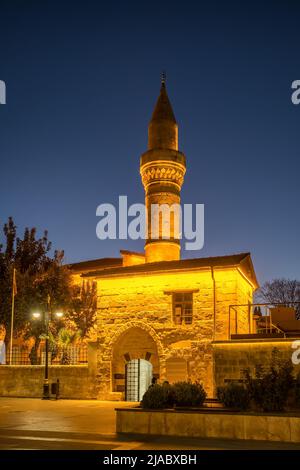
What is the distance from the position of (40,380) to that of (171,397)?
1623 cm

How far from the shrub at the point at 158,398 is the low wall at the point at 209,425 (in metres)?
0.45

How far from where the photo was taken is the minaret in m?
36.6

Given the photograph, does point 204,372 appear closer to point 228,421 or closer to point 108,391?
point 108,391

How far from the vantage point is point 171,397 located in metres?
13.4

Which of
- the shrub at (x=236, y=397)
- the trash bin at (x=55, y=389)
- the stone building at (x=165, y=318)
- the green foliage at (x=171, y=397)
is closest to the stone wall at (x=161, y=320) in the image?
the stone building at (x=165, y=318)

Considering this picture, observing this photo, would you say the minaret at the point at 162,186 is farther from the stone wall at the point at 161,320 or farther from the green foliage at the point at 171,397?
the green foliage at the point at 171,397

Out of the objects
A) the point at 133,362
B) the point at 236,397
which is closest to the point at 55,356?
the point at 133,362

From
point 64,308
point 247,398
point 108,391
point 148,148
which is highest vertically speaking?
point 148,148

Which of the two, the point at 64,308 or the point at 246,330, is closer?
the point at 246,330

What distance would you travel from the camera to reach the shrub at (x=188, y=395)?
13219 millimetres

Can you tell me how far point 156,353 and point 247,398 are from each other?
43.2 ft

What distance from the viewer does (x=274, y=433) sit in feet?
37.4

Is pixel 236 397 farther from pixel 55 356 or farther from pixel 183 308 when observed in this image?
pixel 55 356

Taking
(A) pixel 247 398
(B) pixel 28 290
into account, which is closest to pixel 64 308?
(B) pixel 28 290
